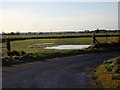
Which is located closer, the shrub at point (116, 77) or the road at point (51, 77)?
the road at point (51, 77)

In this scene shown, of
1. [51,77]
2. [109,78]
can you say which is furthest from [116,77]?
[51,77]

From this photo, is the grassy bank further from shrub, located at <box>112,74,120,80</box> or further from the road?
the road

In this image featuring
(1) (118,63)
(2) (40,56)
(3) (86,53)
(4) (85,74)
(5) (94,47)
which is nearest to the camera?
(4) (85,74)

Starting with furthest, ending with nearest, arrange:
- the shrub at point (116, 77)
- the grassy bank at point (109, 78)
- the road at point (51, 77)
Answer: the shrub at point (116, 77) → the road at point (51, 77) → the grassy bank at point (109, 78)

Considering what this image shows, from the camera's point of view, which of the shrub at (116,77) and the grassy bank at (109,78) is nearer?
the grassy bank at (109,78)

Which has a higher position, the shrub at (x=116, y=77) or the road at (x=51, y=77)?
the shrub at (x=116, y=77)

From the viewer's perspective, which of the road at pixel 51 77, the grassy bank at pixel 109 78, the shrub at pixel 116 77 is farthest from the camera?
the shrub at pixel 116 77

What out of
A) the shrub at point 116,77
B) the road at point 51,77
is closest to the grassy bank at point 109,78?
the shrub at point 116,77

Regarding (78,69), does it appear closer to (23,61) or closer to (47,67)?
(47,67)

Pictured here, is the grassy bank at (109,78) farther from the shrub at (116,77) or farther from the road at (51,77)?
the road at (51,77)

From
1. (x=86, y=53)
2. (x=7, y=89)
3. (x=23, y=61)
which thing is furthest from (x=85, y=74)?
(x=86, y=53)

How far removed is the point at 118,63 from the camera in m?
20.2

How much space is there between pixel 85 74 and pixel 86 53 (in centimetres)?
1388

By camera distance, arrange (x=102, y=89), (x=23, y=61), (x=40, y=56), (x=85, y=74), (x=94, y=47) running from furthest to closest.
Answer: (x=94, y=47)
(x=40, y=56)
(x=23, y=61)
(x=85, y=74)
(x=102, y=89)
